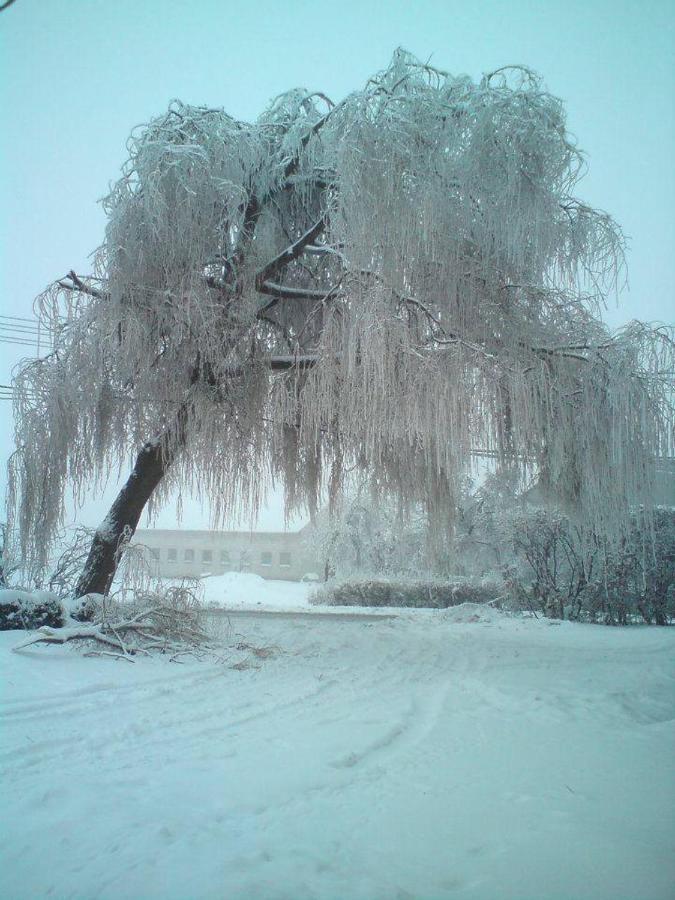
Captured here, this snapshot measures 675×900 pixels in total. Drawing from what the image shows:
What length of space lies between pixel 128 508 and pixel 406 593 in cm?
806

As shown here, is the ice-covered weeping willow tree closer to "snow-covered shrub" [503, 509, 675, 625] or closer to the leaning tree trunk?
the leaning tree trunk

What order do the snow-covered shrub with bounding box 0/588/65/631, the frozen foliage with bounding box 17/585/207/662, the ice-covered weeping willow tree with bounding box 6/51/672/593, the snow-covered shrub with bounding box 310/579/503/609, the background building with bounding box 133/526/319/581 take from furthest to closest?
the snow-covered shrub with bounding box 310/579/503/609 < the background building with bounding box 133/526/319/581 < the snow-covered shrub with bounding box 0/588/65/631 < the frozen foliage with bounding box 17/585/207/662 < the ice-covered weeping willow tree with bounding box 6/51/672/593

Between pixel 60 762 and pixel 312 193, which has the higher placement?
pixel 312 193

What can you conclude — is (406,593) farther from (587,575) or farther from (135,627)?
(135,627)

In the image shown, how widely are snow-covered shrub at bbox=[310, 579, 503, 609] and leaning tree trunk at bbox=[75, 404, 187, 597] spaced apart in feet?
23.4

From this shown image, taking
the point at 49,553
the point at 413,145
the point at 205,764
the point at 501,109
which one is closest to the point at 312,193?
the point at 413,145

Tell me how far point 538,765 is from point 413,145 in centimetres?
375

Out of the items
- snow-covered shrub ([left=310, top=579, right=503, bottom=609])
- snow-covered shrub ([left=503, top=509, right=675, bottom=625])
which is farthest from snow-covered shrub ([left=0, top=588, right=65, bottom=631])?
snow-covered shrub ([left=310, top=579, right=503, bottom=609])

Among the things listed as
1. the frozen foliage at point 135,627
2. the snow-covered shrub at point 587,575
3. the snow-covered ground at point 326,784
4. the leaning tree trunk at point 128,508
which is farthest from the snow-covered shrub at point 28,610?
the snow-covered shrub at point 587,575

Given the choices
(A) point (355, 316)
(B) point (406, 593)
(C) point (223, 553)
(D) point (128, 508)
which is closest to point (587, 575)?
(B) point (406, 593)

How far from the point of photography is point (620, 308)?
15.3 ft

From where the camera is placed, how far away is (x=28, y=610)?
4.60 m

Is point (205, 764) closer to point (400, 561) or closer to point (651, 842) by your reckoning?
point (651, 842)

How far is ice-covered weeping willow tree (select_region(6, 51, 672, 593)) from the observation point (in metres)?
4.09
